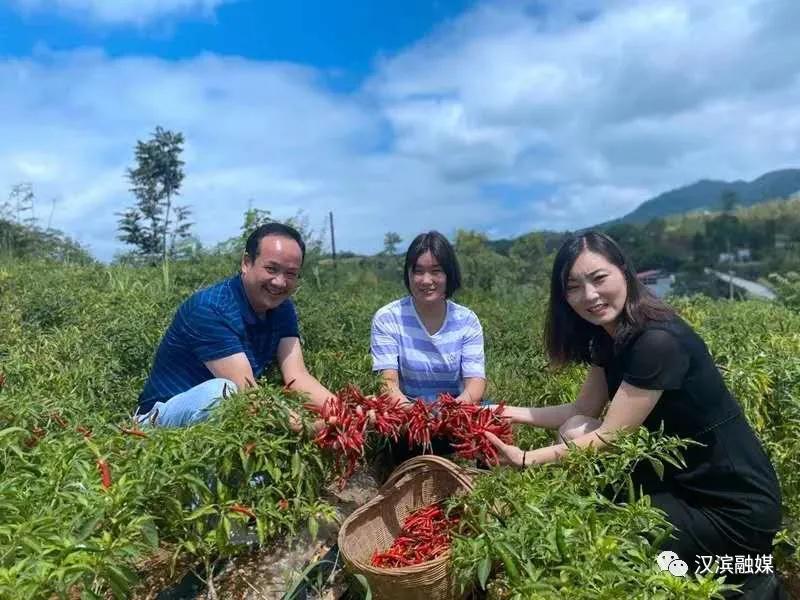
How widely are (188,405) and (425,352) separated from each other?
1323 millimetres

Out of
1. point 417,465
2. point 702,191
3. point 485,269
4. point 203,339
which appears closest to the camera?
point 417,465

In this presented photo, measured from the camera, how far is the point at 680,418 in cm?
247

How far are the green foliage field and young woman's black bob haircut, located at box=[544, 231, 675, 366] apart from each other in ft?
1.53

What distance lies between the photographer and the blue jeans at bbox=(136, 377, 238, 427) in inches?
110

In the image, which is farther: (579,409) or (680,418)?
(579,409)

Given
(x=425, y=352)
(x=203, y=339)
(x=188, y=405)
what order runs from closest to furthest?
(x=188, y=405) → (x=203, y=339) → (x=425, y=352)

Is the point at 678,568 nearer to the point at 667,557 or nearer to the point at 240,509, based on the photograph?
the point at 667,557

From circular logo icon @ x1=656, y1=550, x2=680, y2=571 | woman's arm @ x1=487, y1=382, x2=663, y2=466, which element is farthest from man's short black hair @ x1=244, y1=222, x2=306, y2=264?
circular logo icon @ x1=656, y1=550, x2=680, y2=571

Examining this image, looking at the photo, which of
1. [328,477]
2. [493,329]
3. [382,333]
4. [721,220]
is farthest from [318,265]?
[721,220]

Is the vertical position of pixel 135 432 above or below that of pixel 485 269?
below

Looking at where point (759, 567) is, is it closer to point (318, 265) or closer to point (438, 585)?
point (438, 585)

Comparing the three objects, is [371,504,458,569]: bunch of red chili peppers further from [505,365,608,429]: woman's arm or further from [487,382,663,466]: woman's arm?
[505,365,608,429]: woman's arm

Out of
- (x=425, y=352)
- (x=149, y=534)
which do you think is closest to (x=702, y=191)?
(x=425, y=352)

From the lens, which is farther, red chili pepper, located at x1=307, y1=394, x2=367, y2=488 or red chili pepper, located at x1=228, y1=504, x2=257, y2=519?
red chili pepper, located at x1=307, y1=394, x2=367, y2=488
